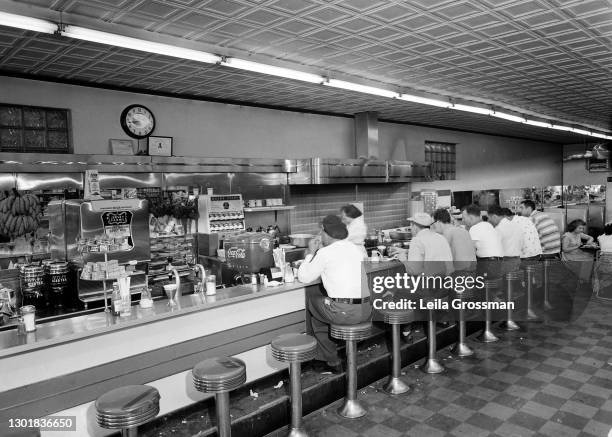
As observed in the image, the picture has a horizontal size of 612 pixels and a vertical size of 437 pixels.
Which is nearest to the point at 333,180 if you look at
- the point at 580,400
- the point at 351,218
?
the point at 351,218

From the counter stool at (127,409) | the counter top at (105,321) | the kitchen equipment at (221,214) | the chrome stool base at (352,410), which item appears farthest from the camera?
the kitchen equipment at (221,214)

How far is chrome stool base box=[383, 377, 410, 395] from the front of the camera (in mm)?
4684

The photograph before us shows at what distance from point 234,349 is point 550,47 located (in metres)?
4.76

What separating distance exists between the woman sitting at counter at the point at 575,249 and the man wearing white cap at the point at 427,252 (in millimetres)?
3796

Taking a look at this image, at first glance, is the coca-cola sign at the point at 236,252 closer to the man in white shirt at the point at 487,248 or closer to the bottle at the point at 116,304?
the bottle at the point at 116,304

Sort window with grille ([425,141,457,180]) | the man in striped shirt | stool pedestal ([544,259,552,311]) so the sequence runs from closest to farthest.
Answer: stool pedestal ([544,259,552,311]), the man in striped shirt, window with grille ([425,141,457,180])

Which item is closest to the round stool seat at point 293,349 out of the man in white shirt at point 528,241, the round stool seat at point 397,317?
the round stool seat at point 397,317

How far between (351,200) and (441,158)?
3.97 metres

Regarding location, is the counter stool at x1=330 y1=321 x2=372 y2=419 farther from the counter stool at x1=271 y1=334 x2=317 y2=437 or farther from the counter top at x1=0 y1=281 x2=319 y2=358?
the counter top at x1=0 y1=281 x2=319 y2=358

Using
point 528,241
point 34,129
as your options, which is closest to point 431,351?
point 528,241

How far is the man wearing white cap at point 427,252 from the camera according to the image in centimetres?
530

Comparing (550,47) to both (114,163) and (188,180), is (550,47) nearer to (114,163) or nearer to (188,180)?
(188,180)

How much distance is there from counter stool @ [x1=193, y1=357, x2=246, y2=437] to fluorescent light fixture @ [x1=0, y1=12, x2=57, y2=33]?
2926mm

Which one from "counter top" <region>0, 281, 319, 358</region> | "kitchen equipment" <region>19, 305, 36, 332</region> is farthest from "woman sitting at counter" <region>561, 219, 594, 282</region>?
"kitchen equipment" <region>19, 305, 36, 332</region>
